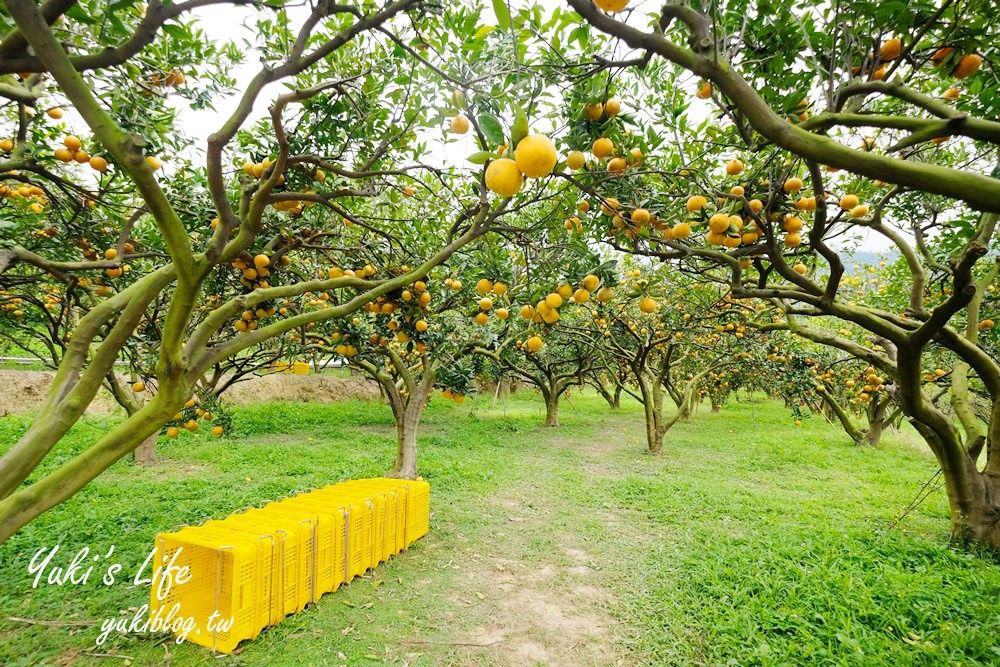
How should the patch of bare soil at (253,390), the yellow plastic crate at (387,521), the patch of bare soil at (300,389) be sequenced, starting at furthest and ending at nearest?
the patch of bare soil at (300,389) → the patch of bare soil at (253,390) → the yellow plastic crate at (387,521)

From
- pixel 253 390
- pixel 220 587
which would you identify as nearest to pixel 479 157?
pixel 220 587

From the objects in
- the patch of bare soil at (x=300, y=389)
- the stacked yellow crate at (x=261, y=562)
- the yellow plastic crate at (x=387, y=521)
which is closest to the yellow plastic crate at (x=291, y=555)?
the stacked yellow crate at (x=261, y=562)

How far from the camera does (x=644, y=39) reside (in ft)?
4.40

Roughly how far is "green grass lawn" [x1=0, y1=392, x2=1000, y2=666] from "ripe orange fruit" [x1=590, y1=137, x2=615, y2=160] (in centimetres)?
297

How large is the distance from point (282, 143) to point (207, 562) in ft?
9.22

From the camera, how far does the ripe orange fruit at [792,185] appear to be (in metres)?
2.85

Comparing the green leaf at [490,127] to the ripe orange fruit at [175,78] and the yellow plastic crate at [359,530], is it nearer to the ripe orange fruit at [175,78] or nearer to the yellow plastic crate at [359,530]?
the ripe orange fruit at [175,78]

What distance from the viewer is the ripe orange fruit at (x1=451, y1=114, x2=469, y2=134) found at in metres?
2.44

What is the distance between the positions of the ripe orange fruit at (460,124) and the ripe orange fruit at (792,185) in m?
1.88

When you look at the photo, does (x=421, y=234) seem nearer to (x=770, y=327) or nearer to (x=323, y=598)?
(x=323, y=598)

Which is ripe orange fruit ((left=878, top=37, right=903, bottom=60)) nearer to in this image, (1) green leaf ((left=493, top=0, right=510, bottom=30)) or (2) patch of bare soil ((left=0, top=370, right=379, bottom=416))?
(1) green leaf ((left=493, top=0, right=510, bottom=30))

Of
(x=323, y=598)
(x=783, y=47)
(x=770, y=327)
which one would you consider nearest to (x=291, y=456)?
(x=323, y=598)

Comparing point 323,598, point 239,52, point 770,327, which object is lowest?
point 323,598

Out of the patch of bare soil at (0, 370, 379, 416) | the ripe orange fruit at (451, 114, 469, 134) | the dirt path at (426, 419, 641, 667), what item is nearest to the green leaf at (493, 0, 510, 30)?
the ripe orange fruit at (451, 114, 469, 134)
